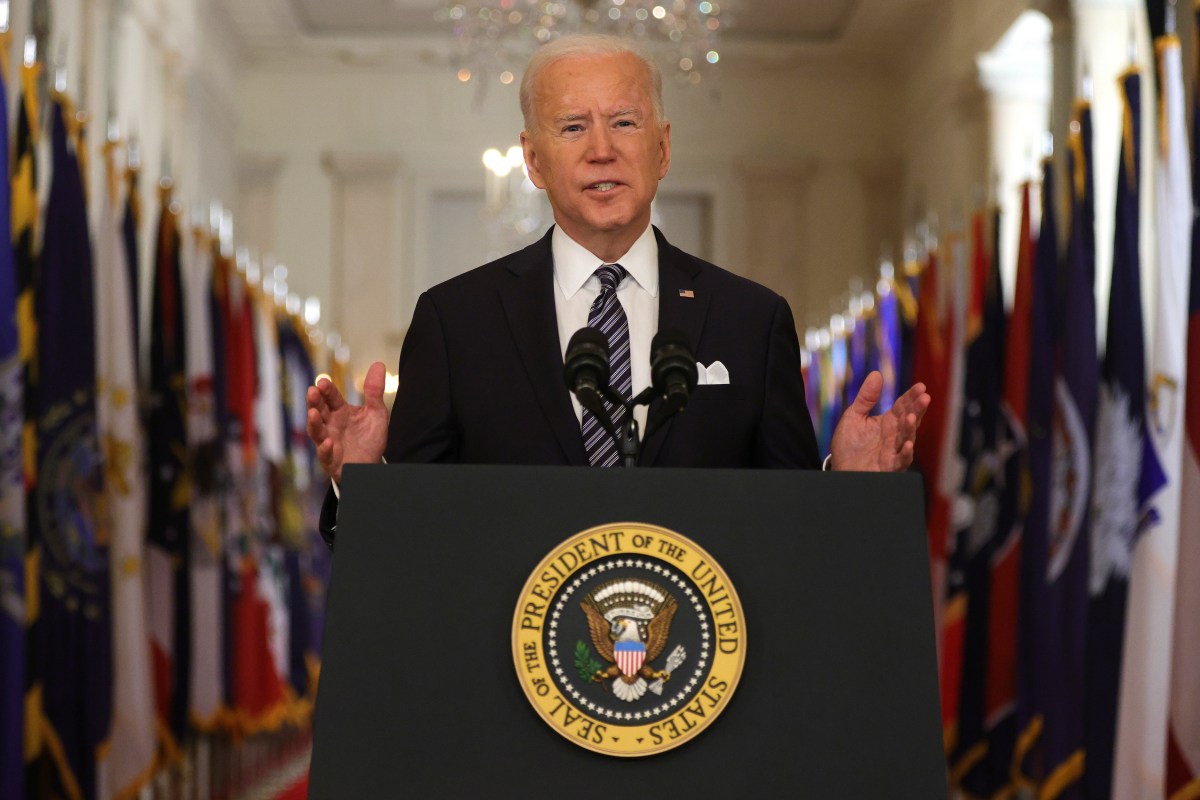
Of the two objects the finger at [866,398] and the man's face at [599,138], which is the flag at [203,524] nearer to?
the man's face at [599,138]

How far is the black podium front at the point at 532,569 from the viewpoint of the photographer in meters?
1.63

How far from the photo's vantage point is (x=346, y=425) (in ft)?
7.19

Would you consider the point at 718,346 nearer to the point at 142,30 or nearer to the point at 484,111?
the point at 142,30

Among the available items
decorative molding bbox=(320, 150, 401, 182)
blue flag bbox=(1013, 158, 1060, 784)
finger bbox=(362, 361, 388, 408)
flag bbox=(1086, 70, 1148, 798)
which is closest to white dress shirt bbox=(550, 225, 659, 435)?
finger bbox=(362, 361, 388, 408)

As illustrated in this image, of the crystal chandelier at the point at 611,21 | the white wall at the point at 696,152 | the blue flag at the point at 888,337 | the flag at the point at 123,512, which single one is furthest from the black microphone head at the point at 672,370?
the white wall at the point at 696,152

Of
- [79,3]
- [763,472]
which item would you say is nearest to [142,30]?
[79,3]

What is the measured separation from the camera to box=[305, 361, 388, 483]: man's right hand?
2.12 metres

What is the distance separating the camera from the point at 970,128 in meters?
13.0

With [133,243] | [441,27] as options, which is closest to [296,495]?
[133,243]

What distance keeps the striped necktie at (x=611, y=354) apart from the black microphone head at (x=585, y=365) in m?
0.36

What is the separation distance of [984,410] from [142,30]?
7207 mm

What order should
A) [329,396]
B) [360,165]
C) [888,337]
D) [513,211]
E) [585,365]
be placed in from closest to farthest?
[585,365] < [329,396] < [888,337] < [513,211] < [360,165]

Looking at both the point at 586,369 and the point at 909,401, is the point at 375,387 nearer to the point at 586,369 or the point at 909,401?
the point at 586,369

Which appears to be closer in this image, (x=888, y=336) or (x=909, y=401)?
(x=909, y=401)
